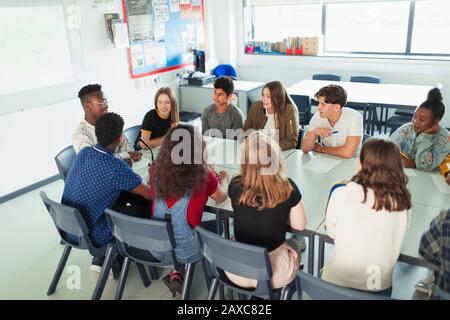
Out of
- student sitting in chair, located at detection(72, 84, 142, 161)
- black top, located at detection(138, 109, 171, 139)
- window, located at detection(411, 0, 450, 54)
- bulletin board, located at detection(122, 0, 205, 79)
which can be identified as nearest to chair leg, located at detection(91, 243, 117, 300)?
student sitting in chair, located at detection(72, 84, 142, 161)

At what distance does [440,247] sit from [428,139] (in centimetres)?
123

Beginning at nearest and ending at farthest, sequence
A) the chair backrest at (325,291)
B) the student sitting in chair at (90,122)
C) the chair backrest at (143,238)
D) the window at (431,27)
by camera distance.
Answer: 1. the chair backrest at (325,291)
2. the chair backrest at (143,238)
3. the student sitting in chair at (90,122)
4. the window at (431,27)

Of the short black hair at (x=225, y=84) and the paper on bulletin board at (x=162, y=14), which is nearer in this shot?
the short black hair at (x=225, y=84)

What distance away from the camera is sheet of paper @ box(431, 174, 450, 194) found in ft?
7.76

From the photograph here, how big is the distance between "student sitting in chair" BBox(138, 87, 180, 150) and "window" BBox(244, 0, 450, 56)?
374cm

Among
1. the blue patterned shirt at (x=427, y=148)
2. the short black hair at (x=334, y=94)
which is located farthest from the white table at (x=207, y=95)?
the blue patterned shirt at (x=427, y=148)

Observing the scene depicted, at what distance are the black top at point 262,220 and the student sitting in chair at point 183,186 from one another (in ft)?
0.83

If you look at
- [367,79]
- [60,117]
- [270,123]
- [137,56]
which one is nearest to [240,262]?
[270,123]

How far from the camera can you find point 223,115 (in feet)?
12.2

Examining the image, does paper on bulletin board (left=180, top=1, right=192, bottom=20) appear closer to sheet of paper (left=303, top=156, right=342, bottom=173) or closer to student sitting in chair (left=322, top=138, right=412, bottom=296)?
sheet of paper (left=303, top=156, right=342, bottom=173)

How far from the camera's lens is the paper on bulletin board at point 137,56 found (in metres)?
5.31

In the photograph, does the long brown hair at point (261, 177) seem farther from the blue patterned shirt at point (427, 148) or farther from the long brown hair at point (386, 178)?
the blue patterned shirt at point (427, 148)
